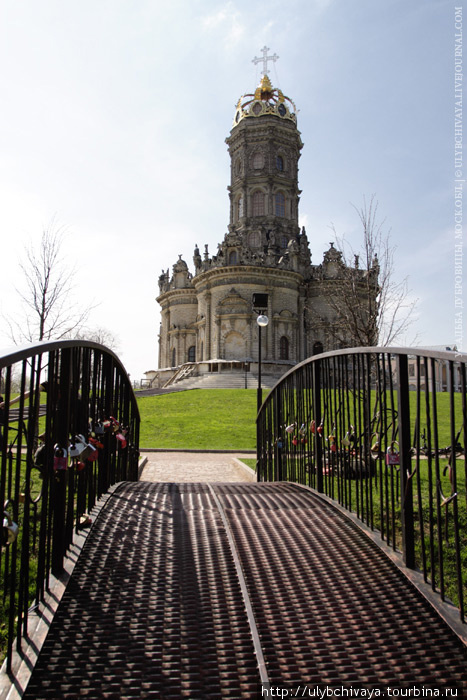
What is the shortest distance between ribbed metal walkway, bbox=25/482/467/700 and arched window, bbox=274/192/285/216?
50.7 metres

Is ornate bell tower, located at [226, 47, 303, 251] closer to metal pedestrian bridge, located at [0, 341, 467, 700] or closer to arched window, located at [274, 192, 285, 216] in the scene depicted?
arched window, located at [274, 192, 285, 216]

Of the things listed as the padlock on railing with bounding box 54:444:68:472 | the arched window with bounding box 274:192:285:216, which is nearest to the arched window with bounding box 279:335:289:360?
the arched window with bounding box 274:192:285:216

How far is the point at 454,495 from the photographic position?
2967 mm

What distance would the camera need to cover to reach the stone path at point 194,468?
11.1 m

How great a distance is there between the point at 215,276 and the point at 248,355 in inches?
309

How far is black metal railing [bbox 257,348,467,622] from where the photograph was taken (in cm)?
320

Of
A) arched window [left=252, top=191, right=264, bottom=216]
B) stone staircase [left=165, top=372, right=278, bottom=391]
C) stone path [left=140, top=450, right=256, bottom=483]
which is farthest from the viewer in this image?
arched window [left=252, top=191, right=264, bottom=216]

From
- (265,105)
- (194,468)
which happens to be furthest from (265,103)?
(194,468)

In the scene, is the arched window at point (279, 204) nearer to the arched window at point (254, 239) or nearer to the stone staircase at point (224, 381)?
the arched window at point (254, 239)

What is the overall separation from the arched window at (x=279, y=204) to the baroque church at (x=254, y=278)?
97 millimetres

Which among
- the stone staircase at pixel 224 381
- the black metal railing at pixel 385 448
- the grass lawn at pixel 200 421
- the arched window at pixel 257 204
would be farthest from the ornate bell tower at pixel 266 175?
the black metal railing at pixel 385 448

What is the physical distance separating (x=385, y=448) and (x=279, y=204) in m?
50.7

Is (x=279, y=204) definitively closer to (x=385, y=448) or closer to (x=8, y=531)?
(x=385, y=448)

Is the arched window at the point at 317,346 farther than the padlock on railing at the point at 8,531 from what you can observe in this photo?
Yes
